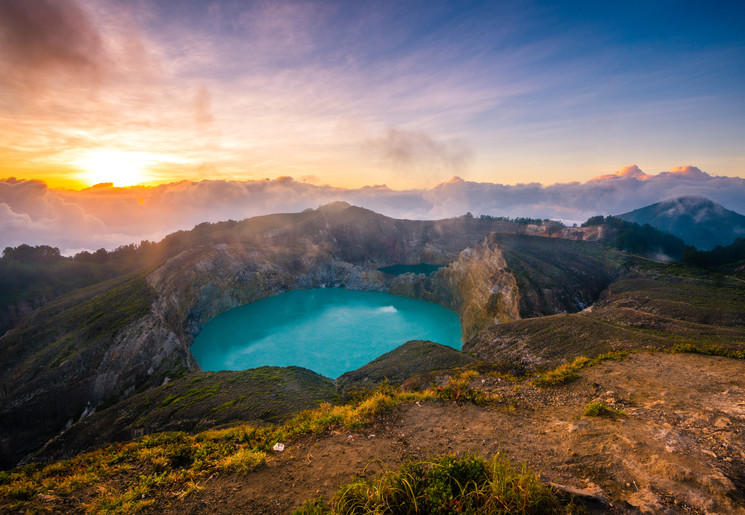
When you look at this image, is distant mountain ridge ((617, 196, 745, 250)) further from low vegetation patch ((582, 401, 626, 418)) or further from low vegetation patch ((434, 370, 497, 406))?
low vegetation patch ((434, 370, 497, 406))

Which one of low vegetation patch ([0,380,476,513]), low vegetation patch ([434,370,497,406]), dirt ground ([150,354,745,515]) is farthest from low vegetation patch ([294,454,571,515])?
low vegetation patch ([434,370,497,406])

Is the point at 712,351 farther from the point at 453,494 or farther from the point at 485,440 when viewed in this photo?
the point at 453,494

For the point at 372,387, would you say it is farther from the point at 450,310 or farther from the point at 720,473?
the point at 450,310

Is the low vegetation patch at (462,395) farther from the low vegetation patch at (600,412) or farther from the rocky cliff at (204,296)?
the rocky cliff at (204,296)

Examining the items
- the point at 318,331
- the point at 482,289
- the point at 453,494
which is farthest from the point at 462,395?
the point at 318,331

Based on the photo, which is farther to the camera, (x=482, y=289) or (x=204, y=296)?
(x=204, y=296)

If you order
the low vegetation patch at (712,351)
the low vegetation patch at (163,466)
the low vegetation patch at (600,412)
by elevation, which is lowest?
the low vegetation patch at (163,466)

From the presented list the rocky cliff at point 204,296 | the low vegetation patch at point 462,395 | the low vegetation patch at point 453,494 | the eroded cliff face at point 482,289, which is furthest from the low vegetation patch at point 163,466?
the eroded cliff face at point 482,289
